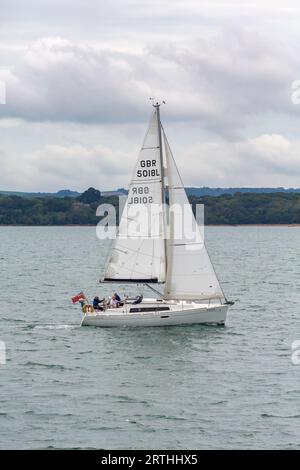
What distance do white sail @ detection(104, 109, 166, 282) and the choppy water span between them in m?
3.85

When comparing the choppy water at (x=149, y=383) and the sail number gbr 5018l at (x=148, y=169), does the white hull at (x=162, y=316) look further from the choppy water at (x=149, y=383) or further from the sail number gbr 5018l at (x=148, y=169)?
the sail number gbr 5018l at (x=148, y=169)

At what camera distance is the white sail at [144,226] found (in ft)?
180

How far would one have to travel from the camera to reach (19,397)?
3912cm

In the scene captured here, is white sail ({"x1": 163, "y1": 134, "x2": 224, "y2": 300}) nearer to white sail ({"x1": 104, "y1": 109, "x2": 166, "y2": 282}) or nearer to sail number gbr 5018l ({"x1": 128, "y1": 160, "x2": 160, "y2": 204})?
white sail ({"x1": 104, "y1": 109, "x2": 166, "y2": 282})

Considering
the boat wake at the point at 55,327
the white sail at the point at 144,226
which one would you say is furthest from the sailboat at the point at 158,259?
the boat wake at the point at 55,327

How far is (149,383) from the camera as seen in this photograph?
4206cm

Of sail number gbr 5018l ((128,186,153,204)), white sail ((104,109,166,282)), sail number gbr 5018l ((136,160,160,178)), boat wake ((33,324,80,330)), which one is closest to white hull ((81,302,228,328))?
white sail ((104,109,166,282))

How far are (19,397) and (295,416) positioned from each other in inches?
446

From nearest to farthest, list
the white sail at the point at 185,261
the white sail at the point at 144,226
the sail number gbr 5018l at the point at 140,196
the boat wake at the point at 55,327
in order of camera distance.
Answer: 1. the white sail at the point at 144,226
2. the sail number gbr 5018l at the point at 140,196
3. the white sail at the point at 185,261
4. the boat wake at the point at 55,327

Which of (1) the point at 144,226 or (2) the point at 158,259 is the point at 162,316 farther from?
(1) the point at 144,226

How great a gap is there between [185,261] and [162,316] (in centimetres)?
369

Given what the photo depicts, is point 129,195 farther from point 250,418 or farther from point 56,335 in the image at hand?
point 250,418

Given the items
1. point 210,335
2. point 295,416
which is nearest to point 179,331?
point 210,335

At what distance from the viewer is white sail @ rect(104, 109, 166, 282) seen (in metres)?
54.9
